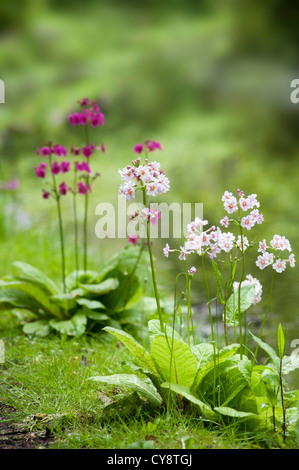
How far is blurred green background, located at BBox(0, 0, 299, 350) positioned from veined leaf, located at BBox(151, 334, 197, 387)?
9.98ft

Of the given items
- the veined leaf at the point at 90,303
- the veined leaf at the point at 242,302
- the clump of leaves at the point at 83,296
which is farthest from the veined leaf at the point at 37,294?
the veined leaf at the point at 242,302

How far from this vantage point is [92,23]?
854cm

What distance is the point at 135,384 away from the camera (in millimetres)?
1243

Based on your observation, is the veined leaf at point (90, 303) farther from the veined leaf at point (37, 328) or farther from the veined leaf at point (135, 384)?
the veined leaf at point (135, 384)

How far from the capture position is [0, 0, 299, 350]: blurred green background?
527cm

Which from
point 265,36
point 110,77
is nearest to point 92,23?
point 110,77

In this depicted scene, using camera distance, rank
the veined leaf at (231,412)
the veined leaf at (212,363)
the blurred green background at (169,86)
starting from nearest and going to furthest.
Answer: the veined leaf at (231,412) → the veined leaf at (212,363) → the blurred green background at (169,86)

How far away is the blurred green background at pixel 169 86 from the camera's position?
5273 mm

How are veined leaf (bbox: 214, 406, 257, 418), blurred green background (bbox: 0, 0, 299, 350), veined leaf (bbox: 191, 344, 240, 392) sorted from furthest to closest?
1. blurred green background (bbox: 0, 0, 299, 350)
2. veined leaf (bbox: 191, 344, 240, 392)
3. veined leaf (bbox: 214, 406, 257, 418)

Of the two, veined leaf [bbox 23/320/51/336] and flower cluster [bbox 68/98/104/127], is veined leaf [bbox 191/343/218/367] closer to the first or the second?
veined leaf [bbox 23/320/51/336]

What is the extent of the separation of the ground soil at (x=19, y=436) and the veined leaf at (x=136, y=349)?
254mm

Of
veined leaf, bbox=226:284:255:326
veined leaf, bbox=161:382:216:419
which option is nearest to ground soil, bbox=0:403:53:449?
veined leaf, bbox=161:382:216:419

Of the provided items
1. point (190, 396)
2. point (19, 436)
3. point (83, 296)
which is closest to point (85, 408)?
point (19, 436)

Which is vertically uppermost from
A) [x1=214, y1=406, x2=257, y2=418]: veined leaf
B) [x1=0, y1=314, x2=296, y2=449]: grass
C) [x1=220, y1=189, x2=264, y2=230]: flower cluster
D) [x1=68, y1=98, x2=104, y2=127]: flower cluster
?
[x1=68, y1=98, x2=104, y2=127]: flower cluster
